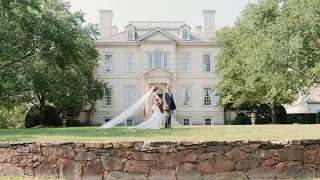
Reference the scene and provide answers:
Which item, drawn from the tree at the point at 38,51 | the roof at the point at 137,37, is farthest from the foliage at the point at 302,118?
the tree at the point at 38,51

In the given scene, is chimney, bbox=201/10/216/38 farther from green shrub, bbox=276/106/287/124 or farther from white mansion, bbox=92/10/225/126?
green shrub, bbox=276/106/287/124

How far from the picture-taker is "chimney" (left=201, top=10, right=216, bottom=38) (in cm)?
4138

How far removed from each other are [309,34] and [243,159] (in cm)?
1408

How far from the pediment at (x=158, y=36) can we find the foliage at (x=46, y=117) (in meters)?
11.2

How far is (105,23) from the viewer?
4228 centimetres

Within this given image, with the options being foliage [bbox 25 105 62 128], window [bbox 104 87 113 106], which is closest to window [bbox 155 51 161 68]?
window [bbox 104 87 113 106]

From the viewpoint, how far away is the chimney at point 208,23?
41.4m

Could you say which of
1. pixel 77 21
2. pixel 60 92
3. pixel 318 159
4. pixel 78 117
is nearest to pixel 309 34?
pixel 318 159

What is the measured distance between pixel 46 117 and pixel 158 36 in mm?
13527

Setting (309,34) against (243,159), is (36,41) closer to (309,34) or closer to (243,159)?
(309,34)

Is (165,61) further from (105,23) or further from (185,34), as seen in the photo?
(105,23)

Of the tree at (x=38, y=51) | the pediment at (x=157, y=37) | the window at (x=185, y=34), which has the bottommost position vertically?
the tree at (x=38, y=51)

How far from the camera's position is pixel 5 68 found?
2486 centimetres

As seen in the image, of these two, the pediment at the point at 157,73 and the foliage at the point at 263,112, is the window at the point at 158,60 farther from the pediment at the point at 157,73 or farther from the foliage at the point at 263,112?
the foliage at the point at 263,112
